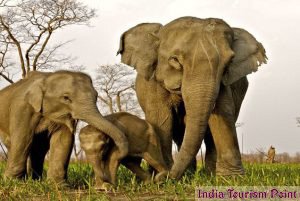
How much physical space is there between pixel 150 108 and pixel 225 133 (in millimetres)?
1393

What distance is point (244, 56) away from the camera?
30.1 ft

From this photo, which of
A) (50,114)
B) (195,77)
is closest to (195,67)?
(195,77)

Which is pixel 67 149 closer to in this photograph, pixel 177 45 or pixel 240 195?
pixel 177 45

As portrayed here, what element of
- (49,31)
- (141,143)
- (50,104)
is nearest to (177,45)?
(141,143)

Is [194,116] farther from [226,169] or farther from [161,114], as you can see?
[226,169]

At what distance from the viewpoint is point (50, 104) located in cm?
884

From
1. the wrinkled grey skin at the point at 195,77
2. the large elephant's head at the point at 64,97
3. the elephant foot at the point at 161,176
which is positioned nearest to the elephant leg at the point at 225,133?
the wrinkled grey skin at the point at 195,77

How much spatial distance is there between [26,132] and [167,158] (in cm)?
240

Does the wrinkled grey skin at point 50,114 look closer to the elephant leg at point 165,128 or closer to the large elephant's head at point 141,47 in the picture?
the large elephant's head at point 141,47

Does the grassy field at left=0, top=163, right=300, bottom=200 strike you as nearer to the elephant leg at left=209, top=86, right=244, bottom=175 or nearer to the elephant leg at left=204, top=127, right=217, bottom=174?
the elephant leg at left=209, top=86, right=244, bottom=175

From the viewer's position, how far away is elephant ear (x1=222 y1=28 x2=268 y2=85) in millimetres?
8844

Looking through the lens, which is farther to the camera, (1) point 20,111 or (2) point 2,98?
(2) point 2,98

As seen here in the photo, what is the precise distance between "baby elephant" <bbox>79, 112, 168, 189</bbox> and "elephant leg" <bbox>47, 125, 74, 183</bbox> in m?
0.86

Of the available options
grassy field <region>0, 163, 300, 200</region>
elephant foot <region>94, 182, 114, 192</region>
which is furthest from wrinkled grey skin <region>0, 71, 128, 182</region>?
elephant foot <region>94, 182, 114, 192</region>
